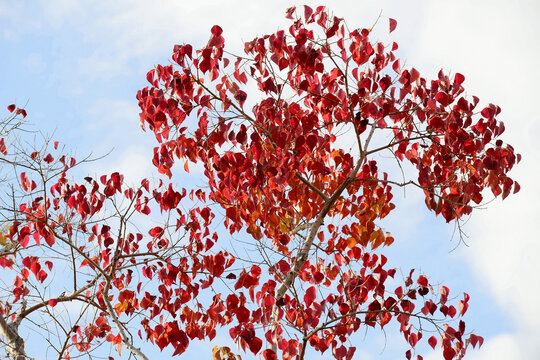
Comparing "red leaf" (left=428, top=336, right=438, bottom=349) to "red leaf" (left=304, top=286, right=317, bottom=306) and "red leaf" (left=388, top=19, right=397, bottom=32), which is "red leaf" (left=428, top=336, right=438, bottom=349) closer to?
"red leaf" (left=304, top=286, right=317, bottom=306)

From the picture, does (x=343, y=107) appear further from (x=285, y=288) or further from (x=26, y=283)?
(x=26, y=283)

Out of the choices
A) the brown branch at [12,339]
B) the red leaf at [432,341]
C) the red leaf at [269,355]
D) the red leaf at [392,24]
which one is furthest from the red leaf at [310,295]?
the brown branch at [12,339]

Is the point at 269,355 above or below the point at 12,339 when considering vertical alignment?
below

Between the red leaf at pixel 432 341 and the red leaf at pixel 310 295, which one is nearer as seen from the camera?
the red leaf at pixel 310 295

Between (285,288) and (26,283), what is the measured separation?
2.54 m

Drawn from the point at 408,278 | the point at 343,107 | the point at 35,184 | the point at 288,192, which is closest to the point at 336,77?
the point at 343,107

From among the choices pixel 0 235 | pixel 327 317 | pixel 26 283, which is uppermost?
pixel 0 235

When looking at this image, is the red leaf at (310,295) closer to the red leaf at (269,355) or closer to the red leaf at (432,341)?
the red leaf at (269,355)

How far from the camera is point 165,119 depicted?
182 inches

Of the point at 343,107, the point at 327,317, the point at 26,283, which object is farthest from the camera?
the point at 26,283

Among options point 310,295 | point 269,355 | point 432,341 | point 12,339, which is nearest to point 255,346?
point 269,355

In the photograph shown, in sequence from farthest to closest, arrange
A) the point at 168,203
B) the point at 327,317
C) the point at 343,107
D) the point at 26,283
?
1. the point at 26,283
2. the point at 168,203
3. the point at 343,107
4. the point at 327,317

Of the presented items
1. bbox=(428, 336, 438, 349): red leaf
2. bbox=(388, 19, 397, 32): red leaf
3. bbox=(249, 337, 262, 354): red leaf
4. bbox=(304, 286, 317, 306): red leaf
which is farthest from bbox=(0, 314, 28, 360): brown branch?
bbox=(388, 19, 397, 32): red leaf

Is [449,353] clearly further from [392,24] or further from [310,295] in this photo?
[392,24]
